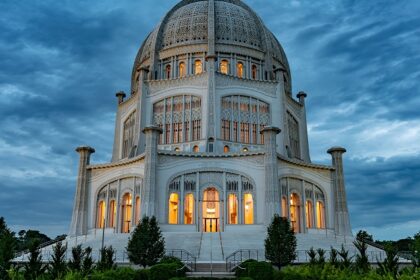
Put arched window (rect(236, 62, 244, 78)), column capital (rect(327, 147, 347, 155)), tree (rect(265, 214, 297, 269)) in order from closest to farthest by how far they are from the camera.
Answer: tree (rect(265, 214, 297, 269)), column capital (rect(327, 147, 347, 155)), arched window (rect(236, 62, 244, 78))

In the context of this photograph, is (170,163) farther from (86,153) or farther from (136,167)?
(86,153)

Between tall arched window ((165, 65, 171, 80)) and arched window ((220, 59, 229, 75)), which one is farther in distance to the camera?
tall arched window ((165, 65, 171, 80))

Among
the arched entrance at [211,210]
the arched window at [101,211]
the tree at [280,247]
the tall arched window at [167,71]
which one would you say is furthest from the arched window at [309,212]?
the tall arched window at [167,71]

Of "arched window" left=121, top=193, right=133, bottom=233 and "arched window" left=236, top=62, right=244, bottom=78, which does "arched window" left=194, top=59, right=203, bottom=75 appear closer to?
"arched window" left=236, top=62, right=244, bottom=78

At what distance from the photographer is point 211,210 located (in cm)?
4466

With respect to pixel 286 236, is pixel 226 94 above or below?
above

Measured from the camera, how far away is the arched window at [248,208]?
144 feet

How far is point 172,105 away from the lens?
54031 mm

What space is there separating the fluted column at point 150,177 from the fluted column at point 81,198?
30.2ft

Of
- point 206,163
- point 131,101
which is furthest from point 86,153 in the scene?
point 206,163

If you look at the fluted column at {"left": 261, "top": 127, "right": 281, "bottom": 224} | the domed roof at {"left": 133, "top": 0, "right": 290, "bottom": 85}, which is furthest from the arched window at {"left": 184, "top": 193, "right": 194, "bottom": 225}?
the domed roof at {"left": 133, "top": 0, "right": 290, "bottom": 85}

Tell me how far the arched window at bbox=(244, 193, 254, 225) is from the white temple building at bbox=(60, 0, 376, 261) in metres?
0.10

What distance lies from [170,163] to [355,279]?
30.0m

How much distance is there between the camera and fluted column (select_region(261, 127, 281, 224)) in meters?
41.8
